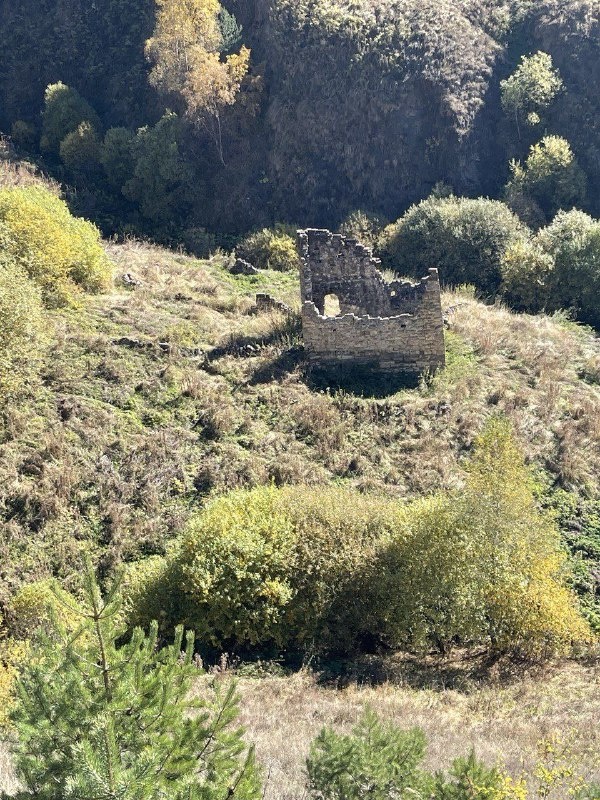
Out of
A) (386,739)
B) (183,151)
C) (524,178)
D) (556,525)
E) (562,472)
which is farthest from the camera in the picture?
(183,151)

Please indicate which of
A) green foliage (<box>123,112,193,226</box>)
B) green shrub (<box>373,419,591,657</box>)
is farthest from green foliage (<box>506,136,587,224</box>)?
green shrub (<box>373,419,591,657</box>)

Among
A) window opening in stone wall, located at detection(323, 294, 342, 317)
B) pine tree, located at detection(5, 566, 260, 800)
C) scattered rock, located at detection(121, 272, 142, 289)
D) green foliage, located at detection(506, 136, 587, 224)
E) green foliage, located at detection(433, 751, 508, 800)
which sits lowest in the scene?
scattered rock, located at detection(121, 272, 142, 289)

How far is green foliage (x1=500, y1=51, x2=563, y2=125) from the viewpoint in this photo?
44.8 meters

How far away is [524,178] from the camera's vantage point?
140 feet

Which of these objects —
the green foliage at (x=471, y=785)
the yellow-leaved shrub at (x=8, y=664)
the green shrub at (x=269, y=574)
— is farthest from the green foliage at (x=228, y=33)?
the green foliage at (x=471, y=785)

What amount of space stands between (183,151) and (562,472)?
2867 centimetres

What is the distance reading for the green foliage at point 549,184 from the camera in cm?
4228

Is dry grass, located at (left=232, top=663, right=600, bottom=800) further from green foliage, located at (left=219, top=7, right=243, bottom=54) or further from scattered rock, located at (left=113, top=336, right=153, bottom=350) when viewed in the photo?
green foliage, located at (left=219, top=7, right=243, bottom=54)

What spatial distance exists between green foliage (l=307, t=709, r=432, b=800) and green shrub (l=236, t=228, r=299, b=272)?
30.0 meters

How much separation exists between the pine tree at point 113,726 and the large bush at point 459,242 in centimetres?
3058

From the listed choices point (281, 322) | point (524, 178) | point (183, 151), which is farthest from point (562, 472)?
point (183, 151)

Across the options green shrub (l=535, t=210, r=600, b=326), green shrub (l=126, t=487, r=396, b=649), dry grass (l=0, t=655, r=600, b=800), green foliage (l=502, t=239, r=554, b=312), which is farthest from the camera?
green foliage (l=502, t=239, r=554, b=312)

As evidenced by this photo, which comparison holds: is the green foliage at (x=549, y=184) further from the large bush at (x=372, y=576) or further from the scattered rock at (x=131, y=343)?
the large bush at (x=372, y=576)

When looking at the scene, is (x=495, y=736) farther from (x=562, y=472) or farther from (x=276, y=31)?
(x=276, y=31)
